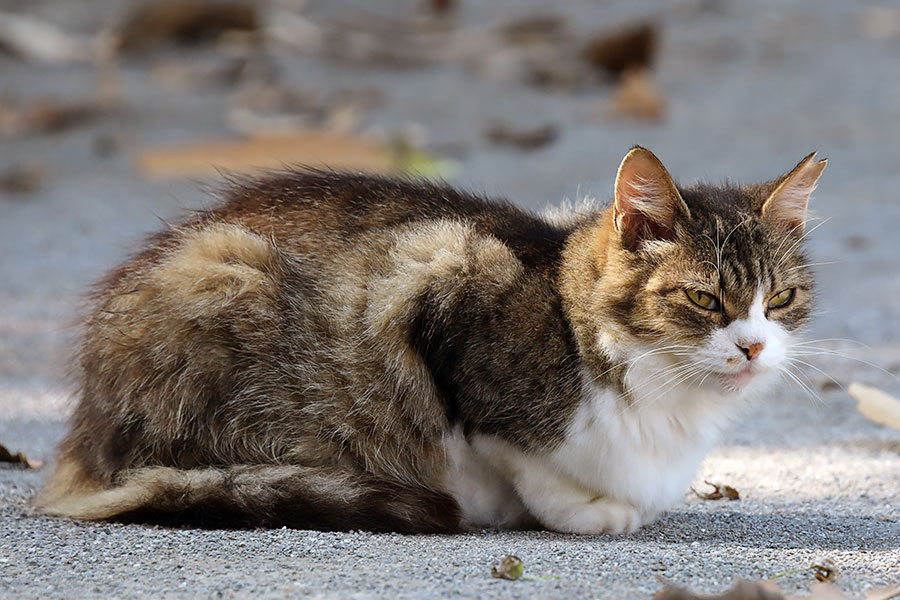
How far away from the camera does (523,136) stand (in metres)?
9.11

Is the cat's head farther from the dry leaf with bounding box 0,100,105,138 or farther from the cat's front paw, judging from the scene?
the dry leaf with bounding box 0,100,105,138

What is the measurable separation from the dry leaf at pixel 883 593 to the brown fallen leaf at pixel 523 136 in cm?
674

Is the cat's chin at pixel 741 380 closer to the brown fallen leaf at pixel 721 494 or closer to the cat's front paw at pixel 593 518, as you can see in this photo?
the cat's front paw at pixel 593 518

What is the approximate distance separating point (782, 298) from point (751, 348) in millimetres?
251

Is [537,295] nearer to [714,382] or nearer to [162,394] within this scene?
[714,382]

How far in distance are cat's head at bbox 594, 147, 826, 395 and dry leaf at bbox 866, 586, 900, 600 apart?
74 centimetres

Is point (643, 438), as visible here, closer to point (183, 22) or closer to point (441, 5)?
point (183, 22)

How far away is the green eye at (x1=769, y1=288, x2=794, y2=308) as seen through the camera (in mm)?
3229

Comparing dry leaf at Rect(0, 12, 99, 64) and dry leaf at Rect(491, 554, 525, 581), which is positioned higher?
dry leaf at Rect(0, 12, 99, 64)

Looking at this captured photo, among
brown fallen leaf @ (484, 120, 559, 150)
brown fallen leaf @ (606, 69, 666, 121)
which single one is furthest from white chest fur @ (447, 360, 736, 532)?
brown fallen leaf @ (606, 69, 666, 121)

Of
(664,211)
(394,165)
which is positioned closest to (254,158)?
(394,165)

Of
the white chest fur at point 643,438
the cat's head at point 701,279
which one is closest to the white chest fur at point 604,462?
the white chest fur at point 643,438

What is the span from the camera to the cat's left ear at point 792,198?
3.28 metres

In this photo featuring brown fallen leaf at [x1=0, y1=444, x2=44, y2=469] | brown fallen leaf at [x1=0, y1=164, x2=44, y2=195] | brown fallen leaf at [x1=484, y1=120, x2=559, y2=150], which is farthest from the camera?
brown fallen leaf at [x1=484, y1=120, x2=559, y2=150]
